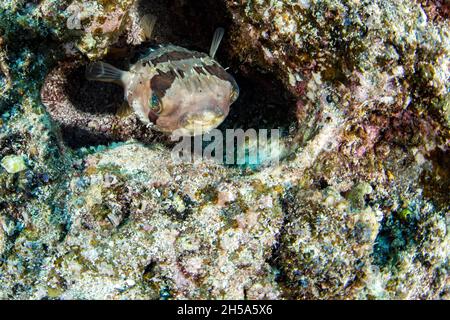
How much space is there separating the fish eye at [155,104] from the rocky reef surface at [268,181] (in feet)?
1.01

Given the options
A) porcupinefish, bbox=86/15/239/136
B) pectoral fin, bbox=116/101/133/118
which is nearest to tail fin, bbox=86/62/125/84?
porcupinefish, bbox=86/15/239/136

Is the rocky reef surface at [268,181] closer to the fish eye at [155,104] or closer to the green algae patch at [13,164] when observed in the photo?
the green algae patch at [13,164]

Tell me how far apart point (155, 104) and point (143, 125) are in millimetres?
700

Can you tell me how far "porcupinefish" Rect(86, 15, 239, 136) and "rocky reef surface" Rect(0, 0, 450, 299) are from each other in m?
0.24

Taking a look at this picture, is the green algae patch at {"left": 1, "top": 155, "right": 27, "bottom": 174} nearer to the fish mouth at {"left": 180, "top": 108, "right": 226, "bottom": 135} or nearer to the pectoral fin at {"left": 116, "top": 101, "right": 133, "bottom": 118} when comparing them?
the pectoral fin at {"left": 116, "top": 101, "right": 133, "bottom": 118}

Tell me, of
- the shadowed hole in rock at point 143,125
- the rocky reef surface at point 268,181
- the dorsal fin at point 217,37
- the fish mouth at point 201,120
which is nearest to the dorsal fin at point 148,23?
the shadowed hole in rock at point 143,125

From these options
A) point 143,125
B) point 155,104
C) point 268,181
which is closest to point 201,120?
point 155,104

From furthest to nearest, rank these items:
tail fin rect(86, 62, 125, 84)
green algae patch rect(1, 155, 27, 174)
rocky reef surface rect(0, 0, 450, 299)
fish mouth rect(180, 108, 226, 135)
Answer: tail fin rect(86, 62, 125, 84) < fish mouth rect(180, 108, 226, 135) < green algae patch rect(1, 155, 27, 174) < rocky reef surface rect(0, 0, 450, 299)

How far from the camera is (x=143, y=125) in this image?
3.63 m

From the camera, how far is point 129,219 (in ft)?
8.31

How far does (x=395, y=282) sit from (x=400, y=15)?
6.71ft

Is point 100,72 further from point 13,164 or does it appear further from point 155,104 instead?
point 13,164

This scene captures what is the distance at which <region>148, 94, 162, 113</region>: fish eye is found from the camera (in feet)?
9.72

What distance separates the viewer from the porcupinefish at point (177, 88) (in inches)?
113
